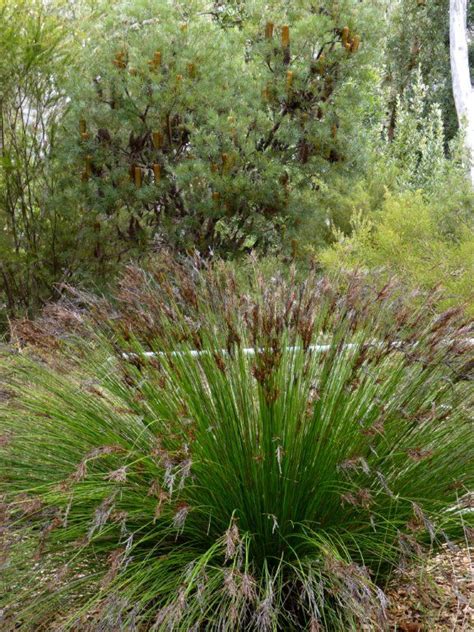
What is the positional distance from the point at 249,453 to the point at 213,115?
6.10m

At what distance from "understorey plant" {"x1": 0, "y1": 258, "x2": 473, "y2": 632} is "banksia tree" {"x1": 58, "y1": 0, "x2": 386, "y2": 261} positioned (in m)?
5.58

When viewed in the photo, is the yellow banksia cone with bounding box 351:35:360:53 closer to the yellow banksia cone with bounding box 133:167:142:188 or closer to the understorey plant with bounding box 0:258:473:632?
the yellow banksia cone with bounding box 133:167:142:188

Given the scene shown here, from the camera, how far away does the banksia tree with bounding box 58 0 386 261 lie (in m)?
8.17

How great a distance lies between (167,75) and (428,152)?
7.42 metres

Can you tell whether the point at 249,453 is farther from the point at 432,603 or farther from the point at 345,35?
the point at 345,35

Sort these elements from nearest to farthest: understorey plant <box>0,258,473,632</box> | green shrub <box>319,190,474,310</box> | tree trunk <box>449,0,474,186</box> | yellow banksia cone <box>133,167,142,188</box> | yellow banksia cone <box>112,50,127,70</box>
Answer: understorey plant <box>0,258,473,632</box> < green shrub <box>319,190,474,310</box> < yellow banksia cone <box>112,50,127,70</box> < yellow banksia cone <box>133,167,142,188</box> < tree trunk <box>449,0,474,186</box>

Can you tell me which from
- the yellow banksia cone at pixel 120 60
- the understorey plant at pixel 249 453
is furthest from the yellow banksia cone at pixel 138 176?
the understorey plant at pixel 249 453

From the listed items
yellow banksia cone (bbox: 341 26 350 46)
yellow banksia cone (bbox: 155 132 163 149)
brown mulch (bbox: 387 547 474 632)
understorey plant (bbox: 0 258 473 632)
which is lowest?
brown mulch (bbox: 387 547 474 632)

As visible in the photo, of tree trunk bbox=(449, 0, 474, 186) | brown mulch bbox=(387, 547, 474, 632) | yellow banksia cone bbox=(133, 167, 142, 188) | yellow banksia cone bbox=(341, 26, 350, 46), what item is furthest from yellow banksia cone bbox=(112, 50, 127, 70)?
tree trunk bbox=(449, 0, 474, 186)

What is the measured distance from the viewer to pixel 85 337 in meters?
3.01

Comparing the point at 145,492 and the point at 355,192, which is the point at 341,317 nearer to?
the point at 145,492

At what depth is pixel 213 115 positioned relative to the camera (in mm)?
8055

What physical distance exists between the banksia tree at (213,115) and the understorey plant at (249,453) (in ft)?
18.3

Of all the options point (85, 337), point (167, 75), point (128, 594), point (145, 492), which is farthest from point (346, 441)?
point (167, 75)
